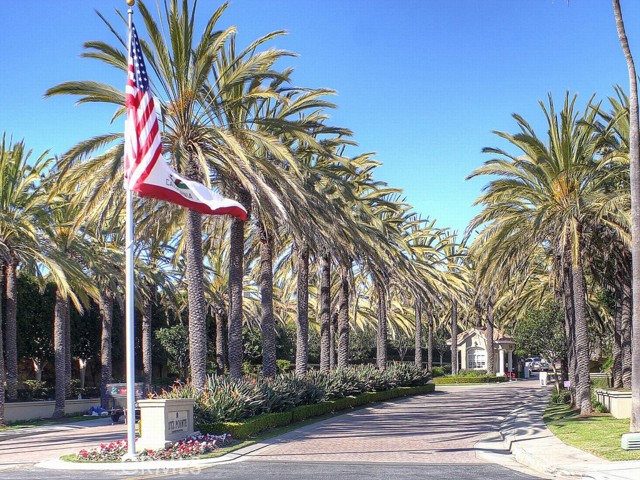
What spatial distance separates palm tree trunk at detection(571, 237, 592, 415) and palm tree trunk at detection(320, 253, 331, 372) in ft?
38.3

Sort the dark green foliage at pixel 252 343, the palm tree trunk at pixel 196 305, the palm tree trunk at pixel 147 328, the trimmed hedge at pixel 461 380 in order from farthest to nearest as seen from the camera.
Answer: the trimmed hedge at pixel 461 380 → the dark green foliage at pixel 252 343 → the palm tree trunk at pixel 147 328 → the palm tree trunk at pixel 196 305

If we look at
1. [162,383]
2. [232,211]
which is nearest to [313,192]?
[232,211]

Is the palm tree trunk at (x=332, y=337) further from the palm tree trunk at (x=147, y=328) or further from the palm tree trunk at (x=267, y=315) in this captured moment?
the palm tree trunk at (x=147, y=328)

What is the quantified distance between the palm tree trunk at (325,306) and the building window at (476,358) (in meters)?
45.9

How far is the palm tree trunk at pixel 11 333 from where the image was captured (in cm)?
3031

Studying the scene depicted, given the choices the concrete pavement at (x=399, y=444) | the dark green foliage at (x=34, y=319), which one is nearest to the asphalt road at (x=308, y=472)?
the concrete pavement at (x=399, y=444)

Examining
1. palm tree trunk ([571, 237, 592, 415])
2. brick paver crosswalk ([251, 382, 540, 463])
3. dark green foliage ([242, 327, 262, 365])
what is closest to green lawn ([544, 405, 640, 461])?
palm tree trunk ([571, 237, 592, 415])

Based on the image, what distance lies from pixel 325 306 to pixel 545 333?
16.0 m

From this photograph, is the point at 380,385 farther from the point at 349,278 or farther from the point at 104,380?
the point at 104,380

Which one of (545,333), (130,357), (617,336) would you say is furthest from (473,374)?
(130,357)

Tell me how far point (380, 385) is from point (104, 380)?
1375 cm

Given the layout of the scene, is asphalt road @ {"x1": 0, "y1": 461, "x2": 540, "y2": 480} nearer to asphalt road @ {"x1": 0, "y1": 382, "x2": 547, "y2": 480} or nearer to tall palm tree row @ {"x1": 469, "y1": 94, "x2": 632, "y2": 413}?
asphalt road @ {"x1": 0, "y1": 382, "x2": 547, "y2": 480}

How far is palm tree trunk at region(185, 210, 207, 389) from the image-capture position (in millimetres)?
21094

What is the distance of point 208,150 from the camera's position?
22156mm
